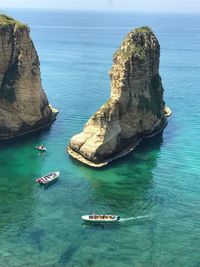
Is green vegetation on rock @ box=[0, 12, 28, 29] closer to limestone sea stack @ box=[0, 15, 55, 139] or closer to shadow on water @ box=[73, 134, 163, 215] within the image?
limestone sea stack @ box=[0, 15, 55, 139]

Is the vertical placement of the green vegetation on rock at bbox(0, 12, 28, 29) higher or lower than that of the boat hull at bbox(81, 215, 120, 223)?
higher

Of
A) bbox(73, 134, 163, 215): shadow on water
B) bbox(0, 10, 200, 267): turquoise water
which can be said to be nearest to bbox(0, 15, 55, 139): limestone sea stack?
bbox(0, 10, 200, 267): turquoise water

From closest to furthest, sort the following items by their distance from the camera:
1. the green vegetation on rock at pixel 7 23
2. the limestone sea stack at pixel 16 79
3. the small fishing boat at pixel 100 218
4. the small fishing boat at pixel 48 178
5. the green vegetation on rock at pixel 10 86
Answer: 1. the small fishing boat at pixel 100 218
2. the small fishing boat at pixel 48 178
3. the green vegetation on rock at pixel 7 23
4. the limestone sea stack at pixel 16 79
5. the green vegetation on rock at pixel 10 86

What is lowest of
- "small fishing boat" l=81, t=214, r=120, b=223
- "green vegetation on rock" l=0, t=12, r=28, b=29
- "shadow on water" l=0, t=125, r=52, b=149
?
"shadow on water" l=0, t=125, r=52, b=149

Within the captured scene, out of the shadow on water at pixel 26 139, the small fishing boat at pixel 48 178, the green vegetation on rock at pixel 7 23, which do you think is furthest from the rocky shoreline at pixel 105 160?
the green vegetation on rock at pixel 7 23

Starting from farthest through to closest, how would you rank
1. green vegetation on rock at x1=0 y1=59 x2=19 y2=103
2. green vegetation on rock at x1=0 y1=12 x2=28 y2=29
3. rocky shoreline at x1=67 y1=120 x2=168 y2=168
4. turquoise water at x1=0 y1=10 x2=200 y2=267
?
green vegetation on rock at x1=0 y1=59 x2=19 y2=103, green vegetation on rock at x1=0 y1=12 x2=28 y2=29, rocky shoreline at x1=67 y1=120 x2=168 y2=168, turquoise water at x1=0 y1=10 x2=200 y2=267

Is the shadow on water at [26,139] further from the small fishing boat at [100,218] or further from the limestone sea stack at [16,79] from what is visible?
the small fishing boat at [100,218]
